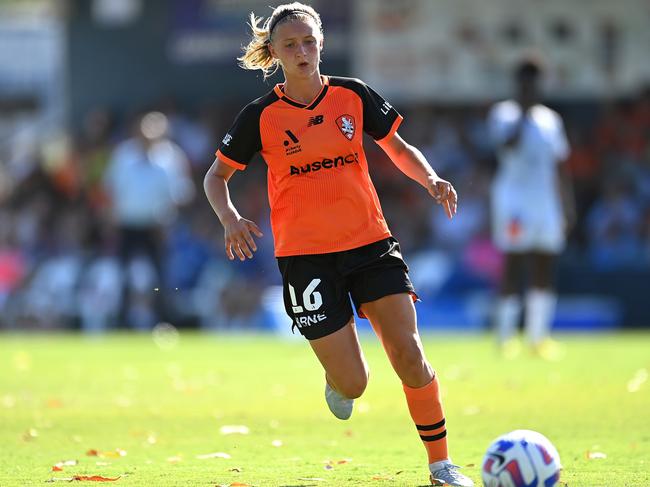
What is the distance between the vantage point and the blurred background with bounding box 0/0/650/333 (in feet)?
63.5

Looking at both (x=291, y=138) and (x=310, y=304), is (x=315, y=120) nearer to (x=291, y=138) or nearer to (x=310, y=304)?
(x=291, y=138)

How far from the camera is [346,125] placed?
24.4ft

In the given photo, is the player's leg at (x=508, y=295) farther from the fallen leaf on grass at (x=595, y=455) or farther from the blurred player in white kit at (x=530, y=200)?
the fallen leaf on grass at (x=595, y=455)

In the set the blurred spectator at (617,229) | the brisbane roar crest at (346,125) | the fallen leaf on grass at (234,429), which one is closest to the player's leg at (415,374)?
the brisbane roar crest at (346,125)

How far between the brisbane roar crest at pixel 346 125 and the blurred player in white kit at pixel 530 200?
699cm

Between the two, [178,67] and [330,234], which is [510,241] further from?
[178,67]

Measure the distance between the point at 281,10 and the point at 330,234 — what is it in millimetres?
1309

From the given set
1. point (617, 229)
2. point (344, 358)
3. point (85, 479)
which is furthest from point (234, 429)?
point (617, 229)

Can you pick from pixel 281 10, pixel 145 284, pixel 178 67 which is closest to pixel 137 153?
pixel 145 284

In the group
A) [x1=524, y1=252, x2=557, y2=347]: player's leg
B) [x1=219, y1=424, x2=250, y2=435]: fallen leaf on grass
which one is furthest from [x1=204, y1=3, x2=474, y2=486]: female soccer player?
[x1=524, y1=252, x2=557, y2=347]: player's leg

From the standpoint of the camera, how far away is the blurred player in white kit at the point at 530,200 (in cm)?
1434

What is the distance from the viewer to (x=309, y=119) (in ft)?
24.4

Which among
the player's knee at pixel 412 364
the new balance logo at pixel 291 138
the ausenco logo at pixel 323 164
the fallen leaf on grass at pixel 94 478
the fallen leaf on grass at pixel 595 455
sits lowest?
the fallen leaf on grass at pixel 595 455

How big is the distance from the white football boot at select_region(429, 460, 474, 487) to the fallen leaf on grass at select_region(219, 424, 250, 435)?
2.45 m
